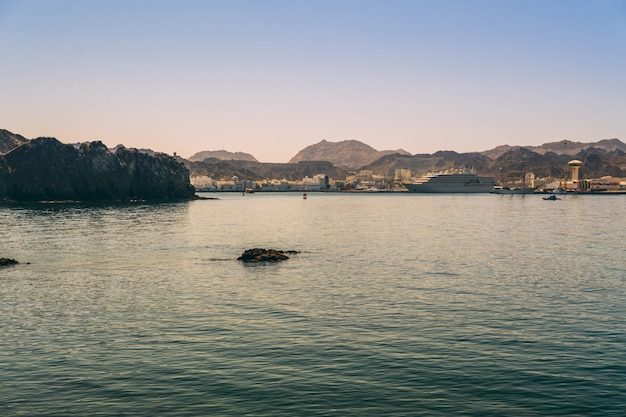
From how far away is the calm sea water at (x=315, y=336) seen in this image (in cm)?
2136

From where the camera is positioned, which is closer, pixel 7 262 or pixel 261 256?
pixel 7 262

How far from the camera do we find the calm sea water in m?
21.4

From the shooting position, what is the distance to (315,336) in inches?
1198

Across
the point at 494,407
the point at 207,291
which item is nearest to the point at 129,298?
the point at 207,291

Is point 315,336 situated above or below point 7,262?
below

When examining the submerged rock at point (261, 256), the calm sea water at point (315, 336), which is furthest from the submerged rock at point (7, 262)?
the submerged rock at point (261, 256)

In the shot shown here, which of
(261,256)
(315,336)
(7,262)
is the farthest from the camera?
(261,256)

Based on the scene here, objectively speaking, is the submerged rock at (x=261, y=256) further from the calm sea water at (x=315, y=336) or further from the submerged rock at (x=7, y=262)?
the submerged rock at (x=7, y=262)

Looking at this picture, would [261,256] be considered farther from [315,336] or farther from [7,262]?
[315,336]

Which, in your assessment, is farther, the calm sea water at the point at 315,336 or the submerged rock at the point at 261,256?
the submerged rock at the point at 261,256

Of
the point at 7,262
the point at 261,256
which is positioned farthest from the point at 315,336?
the point at 7,262

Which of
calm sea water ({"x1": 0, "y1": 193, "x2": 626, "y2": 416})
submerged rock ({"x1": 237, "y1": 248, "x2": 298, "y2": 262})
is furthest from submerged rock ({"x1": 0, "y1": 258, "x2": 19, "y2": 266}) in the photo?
submerged rock ({"x1": 237, "y1": 248, "x2": 298, "y2": 262})

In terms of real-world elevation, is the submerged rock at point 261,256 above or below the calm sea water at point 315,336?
above

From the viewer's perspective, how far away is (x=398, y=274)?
52500 mm
